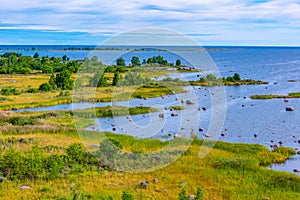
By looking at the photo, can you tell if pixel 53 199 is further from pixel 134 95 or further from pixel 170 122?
pixel 134 95

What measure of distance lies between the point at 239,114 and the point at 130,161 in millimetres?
26693

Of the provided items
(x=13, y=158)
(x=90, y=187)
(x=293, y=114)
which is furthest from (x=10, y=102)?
(x=293, y=114)

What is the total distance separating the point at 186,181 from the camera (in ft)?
74.9

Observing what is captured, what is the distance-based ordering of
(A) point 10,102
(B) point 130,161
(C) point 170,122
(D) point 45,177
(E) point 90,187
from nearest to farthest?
(E) point 90,187
(D) point 45,177
(B) point 130,161
(C) point 170,122
(A) point 10,102

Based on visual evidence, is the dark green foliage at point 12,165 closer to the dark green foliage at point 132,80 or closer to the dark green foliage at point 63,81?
the dark green foliage at point 63,81

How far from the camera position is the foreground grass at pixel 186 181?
20.5 meters

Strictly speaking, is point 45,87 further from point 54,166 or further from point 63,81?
point 54,166

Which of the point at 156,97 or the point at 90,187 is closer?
Result: the point at 90,187

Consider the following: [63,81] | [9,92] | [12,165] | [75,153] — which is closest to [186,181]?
[75,153]

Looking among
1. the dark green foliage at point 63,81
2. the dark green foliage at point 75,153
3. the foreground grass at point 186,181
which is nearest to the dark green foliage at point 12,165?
the foreground grass at point 186,181

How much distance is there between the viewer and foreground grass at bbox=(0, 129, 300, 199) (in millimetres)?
20453

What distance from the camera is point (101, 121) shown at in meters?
44.1

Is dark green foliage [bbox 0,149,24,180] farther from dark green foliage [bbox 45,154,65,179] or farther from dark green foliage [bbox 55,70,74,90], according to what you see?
dark green foliage [bbox 55,70,74,90]

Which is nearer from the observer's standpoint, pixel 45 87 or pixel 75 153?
pixel 75 153
